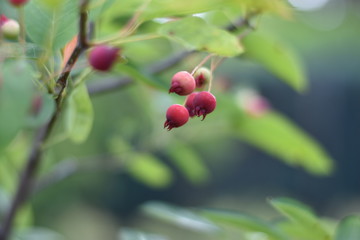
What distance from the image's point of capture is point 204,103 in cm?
50

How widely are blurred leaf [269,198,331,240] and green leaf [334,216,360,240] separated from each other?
2 centimetres

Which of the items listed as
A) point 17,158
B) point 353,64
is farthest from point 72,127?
point 353,64

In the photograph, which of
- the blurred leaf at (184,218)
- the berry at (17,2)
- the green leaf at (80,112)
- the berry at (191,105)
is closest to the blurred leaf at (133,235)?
the blurred leaf at (184,218)

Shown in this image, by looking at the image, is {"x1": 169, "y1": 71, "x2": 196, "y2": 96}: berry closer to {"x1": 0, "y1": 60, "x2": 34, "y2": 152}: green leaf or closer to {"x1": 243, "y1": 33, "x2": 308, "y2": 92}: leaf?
{"x1": 0, "y1": 60, "x2": 34, "y2": 152}: green leaf

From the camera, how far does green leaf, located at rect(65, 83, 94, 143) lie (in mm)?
568

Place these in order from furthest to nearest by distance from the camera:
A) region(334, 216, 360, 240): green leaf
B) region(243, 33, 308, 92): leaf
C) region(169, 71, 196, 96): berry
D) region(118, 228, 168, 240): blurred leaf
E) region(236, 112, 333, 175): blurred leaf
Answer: region(236, 112, 333, 175): blurred leaf → region(243, 33, 308, 92): leaf → region(118, 228, 168, 240): blurred leaf → region(334, 216, 360, 240): green leaf → region(169, 71, 196, 96): berry

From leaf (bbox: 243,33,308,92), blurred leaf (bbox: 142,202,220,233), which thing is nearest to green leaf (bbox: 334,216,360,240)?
blurred leaf (bbox: 142,202,220,233)

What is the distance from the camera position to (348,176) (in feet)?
25.3

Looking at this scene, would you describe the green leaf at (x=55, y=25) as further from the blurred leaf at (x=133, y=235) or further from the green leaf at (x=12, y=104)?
the blurred leaf at (x=133, y=235)

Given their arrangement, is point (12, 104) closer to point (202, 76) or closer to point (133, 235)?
point (202, 76)

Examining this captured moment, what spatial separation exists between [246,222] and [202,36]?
0.76ft

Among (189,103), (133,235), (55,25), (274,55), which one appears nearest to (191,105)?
(189,103)

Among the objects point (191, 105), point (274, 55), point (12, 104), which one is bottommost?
point (12, 104)

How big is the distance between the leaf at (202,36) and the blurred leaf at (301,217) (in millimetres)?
161
